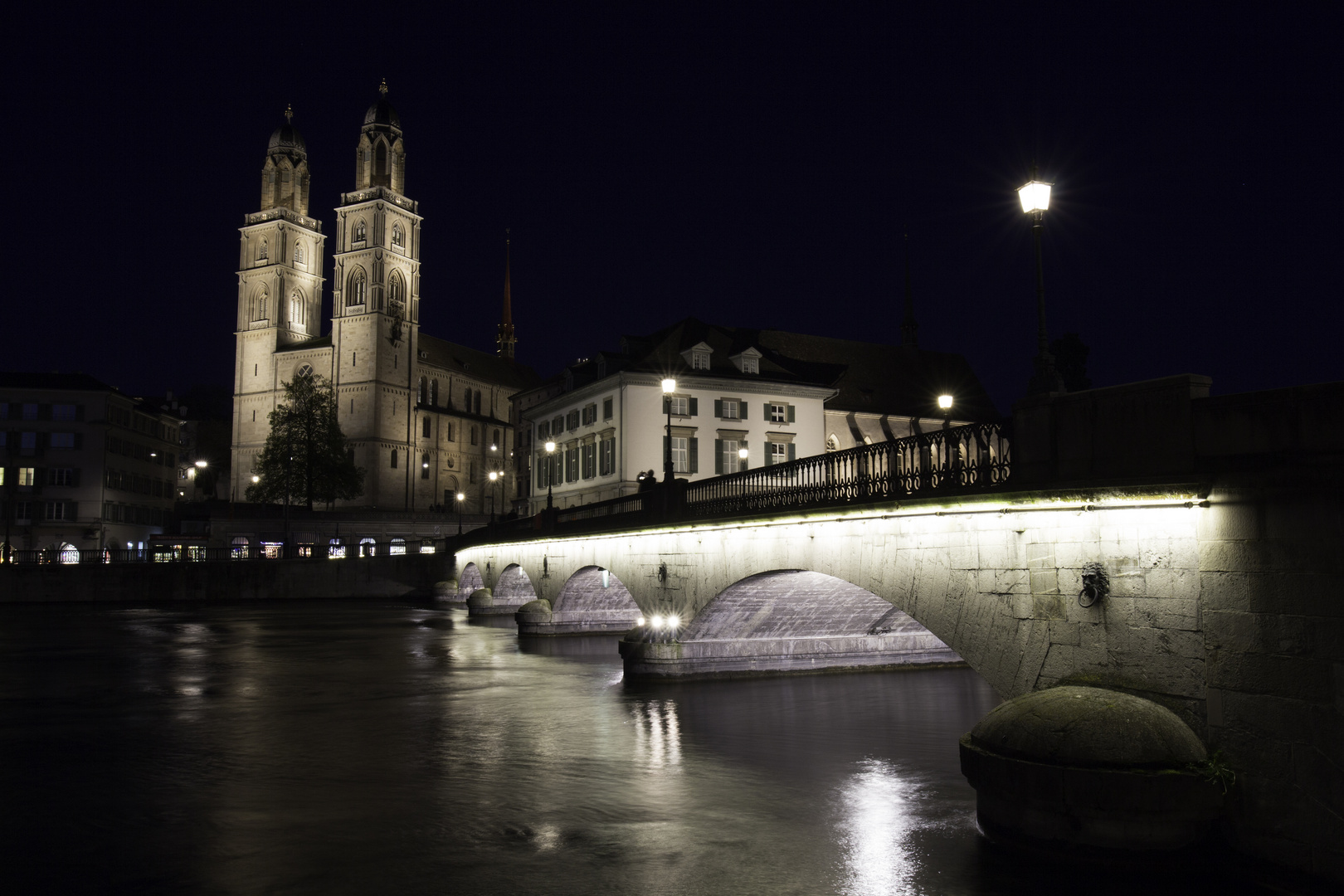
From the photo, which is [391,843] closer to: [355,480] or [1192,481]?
[1192,481]

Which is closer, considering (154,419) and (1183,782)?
(1183,782)

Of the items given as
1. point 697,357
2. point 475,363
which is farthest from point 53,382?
point 697,357

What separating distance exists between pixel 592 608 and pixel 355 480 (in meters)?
54.7

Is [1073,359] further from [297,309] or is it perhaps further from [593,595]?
[297,309]

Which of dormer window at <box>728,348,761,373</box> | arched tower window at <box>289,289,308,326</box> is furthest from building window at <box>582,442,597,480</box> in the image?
arched tower window at <box>289,289,308,326</box>

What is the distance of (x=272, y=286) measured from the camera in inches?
4306

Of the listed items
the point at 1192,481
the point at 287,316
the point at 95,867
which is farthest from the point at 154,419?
the point at 1192,481

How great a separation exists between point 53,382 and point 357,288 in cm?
2992

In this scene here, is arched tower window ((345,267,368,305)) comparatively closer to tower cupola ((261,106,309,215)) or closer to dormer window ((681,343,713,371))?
tower cupola ((261,106,309,215))

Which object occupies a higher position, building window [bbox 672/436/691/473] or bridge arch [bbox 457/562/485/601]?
building window [bbox 672/436/691/473]

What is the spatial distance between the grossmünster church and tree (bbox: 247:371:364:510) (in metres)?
8.36

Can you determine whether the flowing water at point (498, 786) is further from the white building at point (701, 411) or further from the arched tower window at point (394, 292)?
the arched tower window at point (394, 292)

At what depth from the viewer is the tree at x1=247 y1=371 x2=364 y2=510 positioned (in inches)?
3420

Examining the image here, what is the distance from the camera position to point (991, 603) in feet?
44.7
